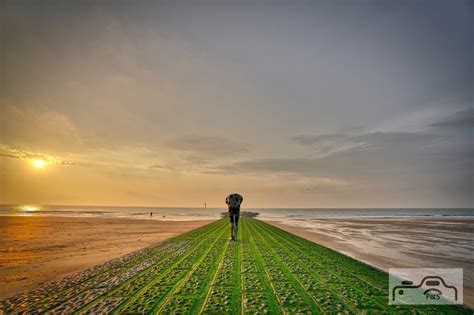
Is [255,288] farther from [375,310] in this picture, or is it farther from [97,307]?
[97,307]

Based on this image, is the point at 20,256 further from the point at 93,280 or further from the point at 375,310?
the point at 375,310

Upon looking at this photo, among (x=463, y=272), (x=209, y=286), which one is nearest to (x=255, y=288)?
(x=209, y=286)

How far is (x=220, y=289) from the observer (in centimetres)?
819

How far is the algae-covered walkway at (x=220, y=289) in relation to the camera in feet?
22.1

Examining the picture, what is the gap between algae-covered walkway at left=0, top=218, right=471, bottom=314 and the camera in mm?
6730

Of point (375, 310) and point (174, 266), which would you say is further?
point (174, 266)

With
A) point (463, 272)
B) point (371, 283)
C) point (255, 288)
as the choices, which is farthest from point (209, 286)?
point (463, 272)

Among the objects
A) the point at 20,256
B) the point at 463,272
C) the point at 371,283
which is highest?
the point at 371,283

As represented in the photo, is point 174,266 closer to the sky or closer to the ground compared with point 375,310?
closer to the ground

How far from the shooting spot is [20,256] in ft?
53.4

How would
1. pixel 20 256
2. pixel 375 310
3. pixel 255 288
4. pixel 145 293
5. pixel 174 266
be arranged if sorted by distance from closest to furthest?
pixel 375 310 < pixel 145 293 < pixel 255 288 < pixel 174 266 < pixel 20 256

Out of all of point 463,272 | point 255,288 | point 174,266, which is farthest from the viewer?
point 463,272

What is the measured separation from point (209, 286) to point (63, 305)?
4387 mm

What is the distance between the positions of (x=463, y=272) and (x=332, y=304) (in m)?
11.6
